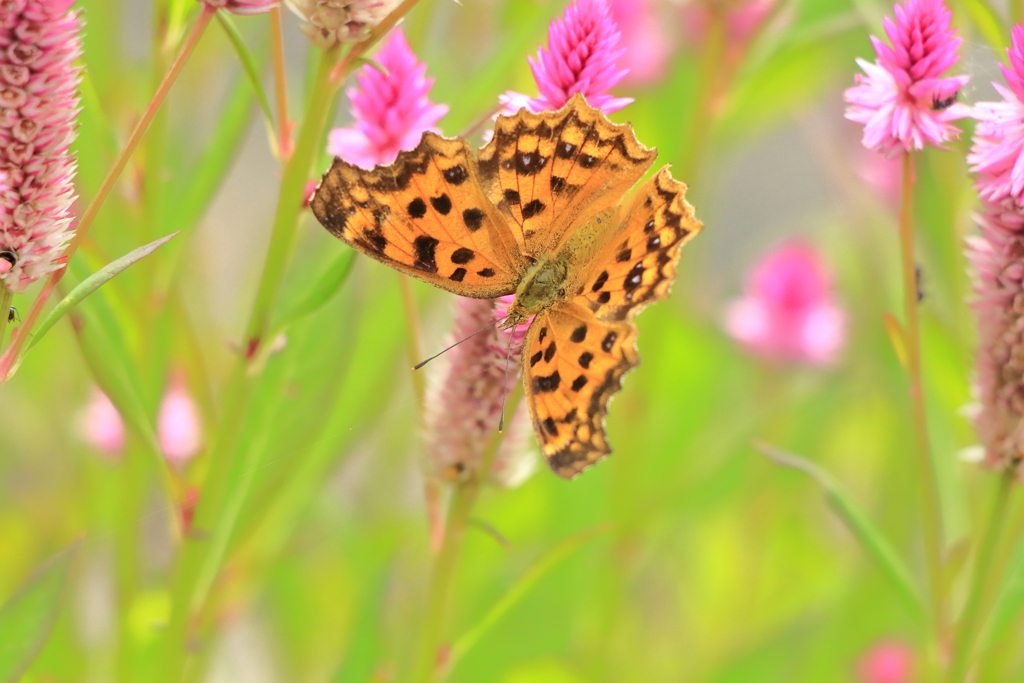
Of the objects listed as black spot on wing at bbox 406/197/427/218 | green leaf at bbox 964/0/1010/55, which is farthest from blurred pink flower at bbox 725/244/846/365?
black spot on wing at bbox 406/197/427/218

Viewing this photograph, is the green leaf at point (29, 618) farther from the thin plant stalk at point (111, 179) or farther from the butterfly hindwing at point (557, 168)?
the butterfly hindwing at point (557, 168)

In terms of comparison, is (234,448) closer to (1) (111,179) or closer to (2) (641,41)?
(1) (111,179)

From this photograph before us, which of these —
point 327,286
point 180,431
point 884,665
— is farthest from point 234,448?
point 884,665

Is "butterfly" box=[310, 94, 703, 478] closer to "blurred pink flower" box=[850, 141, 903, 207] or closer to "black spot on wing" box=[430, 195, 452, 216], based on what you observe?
"black spot on wing" box=[430, 195, 452, 216]

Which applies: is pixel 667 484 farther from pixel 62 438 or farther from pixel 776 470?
pixel 62 438

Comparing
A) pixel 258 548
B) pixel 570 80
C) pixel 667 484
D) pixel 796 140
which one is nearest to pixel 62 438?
pixel 258 548

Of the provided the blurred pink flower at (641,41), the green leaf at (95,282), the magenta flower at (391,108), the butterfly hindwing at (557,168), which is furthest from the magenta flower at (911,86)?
the blurred pink flower at (641,41)
